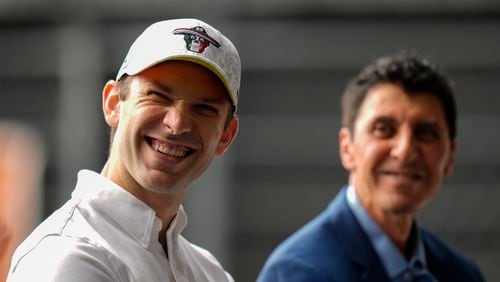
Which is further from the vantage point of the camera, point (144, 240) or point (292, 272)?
point (292, 272)

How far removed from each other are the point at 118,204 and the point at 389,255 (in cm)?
114

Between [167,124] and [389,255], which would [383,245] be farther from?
[167,124]

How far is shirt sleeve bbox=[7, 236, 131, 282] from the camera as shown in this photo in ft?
5.25

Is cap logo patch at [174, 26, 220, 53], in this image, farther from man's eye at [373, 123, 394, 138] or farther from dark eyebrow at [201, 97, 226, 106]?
man's eye at [373, 123, 394, 138]

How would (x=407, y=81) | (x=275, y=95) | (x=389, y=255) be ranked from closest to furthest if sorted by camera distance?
1. (x=389, y=255)
2. (x=407, y=81)
3. (x=275, y=95)

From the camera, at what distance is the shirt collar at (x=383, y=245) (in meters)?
2.78

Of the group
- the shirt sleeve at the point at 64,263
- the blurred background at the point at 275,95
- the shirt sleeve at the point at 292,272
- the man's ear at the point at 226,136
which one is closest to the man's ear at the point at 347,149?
the shirt sleeve at the point at 292,272

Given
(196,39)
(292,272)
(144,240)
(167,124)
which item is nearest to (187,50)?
(196,39)

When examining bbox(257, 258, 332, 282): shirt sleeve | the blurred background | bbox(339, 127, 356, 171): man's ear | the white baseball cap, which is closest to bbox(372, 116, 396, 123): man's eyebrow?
bbox(339, 127, 356, 171): man's ear

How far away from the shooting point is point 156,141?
184 cm

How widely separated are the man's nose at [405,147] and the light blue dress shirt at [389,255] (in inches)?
6.8

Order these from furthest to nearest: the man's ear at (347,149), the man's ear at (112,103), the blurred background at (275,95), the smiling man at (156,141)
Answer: the blurred background at (275,95) → the man's ear at (347,149) → the man's ear at (112,103) → the smiling man at (156,141)

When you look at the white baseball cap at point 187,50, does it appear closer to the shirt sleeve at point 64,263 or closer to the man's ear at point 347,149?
the shirt sleeve at point 64,263

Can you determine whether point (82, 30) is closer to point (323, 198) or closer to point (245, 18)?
point (245, 18)
